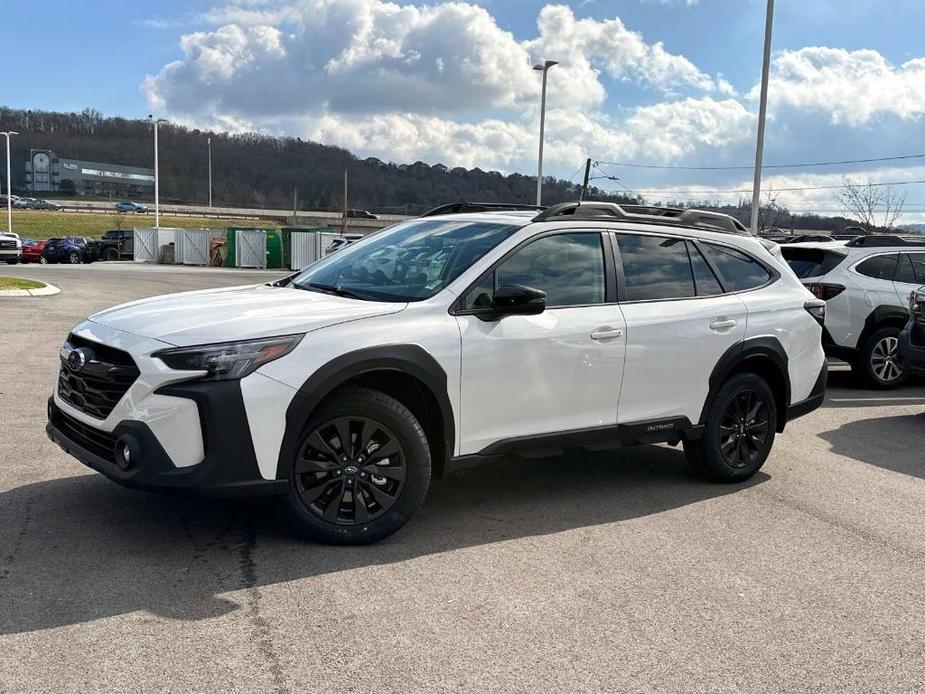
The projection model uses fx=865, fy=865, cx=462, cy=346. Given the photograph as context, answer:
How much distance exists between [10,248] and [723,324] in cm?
3858

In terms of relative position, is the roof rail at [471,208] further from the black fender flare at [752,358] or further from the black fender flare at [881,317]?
the black fender flare at [881,317]

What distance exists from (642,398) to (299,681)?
3.00m

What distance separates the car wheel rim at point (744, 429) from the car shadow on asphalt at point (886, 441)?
1.34 m

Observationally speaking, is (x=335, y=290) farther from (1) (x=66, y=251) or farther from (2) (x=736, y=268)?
(1) (x=66, y=251)

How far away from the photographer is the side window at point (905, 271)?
10.5 m

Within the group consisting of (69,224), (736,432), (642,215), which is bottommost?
(69,224)

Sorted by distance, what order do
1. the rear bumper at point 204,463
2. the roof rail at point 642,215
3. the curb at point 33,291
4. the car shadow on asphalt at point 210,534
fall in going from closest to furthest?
the car shadow on asphalt at point 210,534
the rear bumper at point 204,463
the roof rail at point 642,215
the curb at point 33,291

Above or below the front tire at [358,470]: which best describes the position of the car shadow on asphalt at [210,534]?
below

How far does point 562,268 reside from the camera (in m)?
5.28

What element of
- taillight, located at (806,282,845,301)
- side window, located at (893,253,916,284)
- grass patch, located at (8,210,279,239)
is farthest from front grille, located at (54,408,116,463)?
grass patch, located at (8,210,279,239)

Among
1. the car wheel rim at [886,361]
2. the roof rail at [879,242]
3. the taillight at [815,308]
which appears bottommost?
the car wheel rim at [886,361]

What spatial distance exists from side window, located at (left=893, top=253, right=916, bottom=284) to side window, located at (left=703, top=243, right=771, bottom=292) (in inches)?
200

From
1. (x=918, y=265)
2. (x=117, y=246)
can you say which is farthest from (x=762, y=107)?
(x=117, y=246)

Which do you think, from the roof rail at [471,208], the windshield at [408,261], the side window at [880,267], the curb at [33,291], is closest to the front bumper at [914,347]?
the side window at [880,267]
